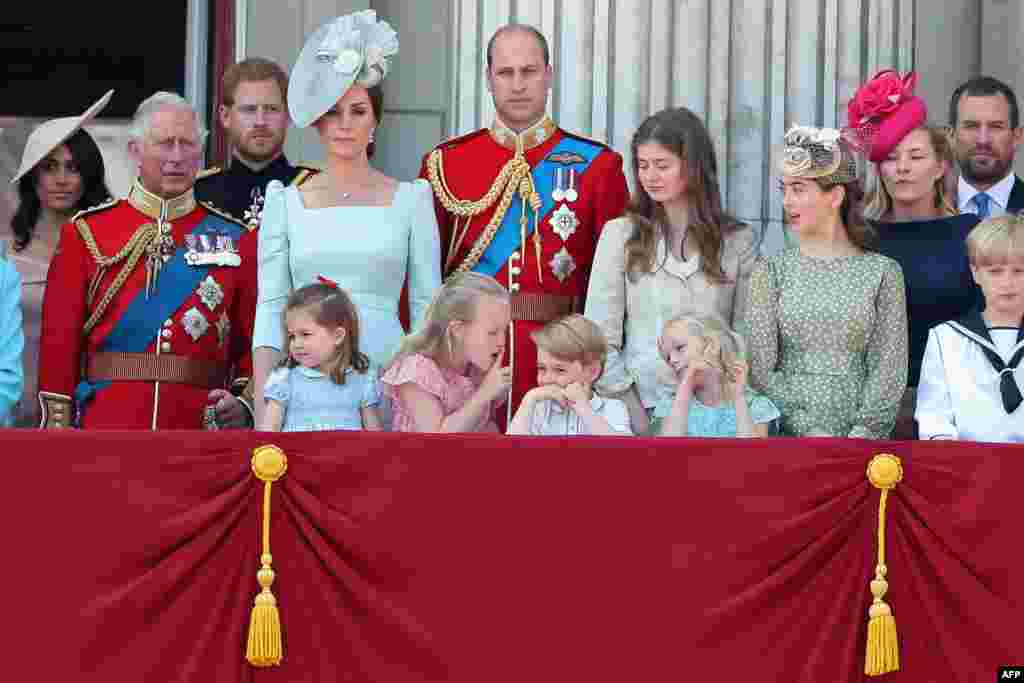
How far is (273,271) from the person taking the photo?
20.7 ft

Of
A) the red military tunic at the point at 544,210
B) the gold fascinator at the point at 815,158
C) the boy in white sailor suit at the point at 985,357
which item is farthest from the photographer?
the red military tunic at the point at 544,210

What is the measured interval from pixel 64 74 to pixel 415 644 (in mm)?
3244

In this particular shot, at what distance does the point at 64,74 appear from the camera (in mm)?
7977

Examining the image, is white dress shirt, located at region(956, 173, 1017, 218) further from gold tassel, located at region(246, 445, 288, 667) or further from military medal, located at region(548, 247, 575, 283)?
gold tassel, located at region(246, 445, 288, 667)

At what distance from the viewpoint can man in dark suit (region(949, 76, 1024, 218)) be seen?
6.92 m

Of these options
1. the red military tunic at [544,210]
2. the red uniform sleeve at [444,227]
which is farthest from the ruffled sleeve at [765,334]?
the red uniform sleeve at [444,227]

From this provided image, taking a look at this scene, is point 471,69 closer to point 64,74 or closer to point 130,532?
point 64,74

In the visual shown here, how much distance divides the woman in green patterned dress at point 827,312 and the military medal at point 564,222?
61 centimetres

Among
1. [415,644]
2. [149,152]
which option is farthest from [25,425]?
[415,644]

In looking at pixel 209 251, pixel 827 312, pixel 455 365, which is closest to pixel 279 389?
pixel 455 365

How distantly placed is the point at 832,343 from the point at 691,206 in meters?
0.55

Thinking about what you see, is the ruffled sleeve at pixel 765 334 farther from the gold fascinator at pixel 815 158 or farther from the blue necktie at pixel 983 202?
the blue necktie at pixel 983 202

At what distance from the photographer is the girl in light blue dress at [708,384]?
597 cm

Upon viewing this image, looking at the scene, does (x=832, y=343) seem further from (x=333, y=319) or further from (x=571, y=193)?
(x=333, y=319)
